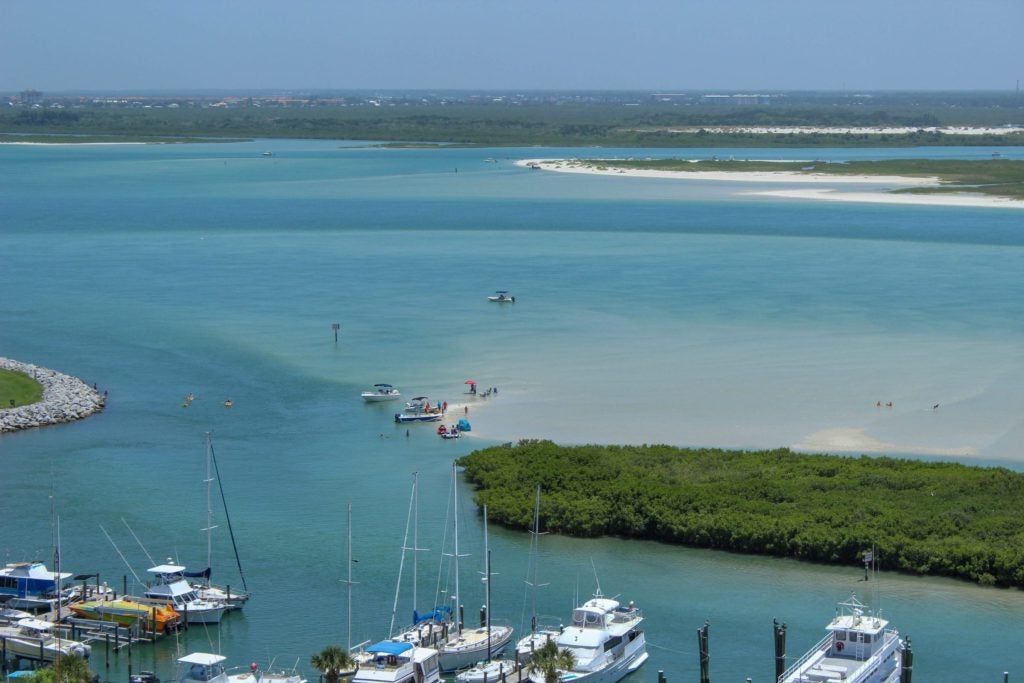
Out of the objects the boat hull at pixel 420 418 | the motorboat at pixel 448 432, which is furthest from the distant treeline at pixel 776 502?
the boat hull at pixel 420 418

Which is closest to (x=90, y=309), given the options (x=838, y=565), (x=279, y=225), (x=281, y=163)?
(x=279, y=225)

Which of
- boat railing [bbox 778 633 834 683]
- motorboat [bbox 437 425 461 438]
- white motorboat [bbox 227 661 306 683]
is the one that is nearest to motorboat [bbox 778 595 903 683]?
boat railing [bbox 778 633 834 683]

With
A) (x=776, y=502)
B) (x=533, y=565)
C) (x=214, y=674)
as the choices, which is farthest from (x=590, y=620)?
(x=776, y=502)

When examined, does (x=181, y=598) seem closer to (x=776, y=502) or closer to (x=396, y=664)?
(x=396, y=664)

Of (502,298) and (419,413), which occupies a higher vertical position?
(502,298)

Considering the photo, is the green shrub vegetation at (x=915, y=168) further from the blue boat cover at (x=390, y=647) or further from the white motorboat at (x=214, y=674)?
the white motorboat at (x=214, y=674)

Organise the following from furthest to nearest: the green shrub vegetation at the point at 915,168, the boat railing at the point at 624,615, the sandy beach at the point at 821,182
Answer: the green shrub vegetation at the point at 915,168 → the sandy beach at the point at 821,182 → the boat railing at the point at 624,615

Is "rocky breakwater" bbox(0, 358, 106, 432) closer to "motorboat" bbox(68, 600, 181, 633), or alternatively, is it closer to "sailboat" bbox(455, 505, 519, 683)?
"motorboat" bbox(68, 600, 181, 633)
